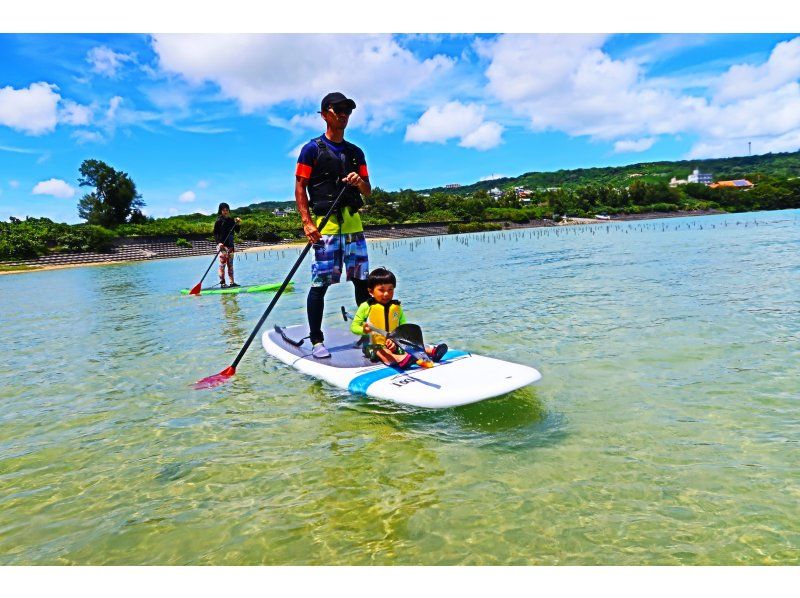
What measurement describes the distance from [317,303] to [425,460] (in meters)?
3.29

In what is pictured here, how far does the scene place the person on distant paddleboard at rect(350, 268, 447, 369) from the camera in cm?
634

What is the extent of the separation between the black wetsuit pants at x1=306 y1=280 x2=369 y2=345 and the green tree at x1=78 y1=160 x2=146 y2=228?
8390 centimetres

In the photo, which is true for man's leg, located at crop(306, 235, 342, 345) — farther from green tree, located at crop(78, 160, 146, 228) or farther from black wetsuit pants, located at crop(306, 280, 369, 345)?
green tree, located at crop(78, 160, 146, 228)

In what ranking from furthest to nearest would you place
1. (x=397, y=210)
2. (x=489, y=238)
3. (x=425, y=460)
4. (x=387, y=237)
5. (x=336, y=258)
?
(x=397, y=210)
(x=387, y=237)
(x=489, y=238)
(x=336, y=258)
(x=425, y=460)

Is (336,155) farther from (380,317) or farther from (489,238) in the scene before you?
(489,238)

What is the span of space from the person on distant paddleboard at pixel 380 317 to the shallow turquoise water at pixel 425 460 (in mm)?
716

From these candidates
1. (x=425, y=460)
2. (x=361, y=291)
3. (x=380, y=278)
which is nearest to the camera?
(x=425, y=460)

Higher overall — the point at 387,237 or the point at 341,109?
the point at 341,109

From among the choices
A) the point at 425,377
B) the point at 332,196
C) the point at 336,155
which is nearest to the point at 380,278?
the point at 332,196

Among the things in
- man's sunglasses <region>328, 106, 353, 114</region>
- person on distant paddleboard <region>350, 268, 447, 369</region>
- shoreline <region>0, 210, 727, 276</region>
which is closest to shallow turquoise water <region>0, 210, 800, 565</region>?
person on distant paddleboard <region>350, 268, 447, 369</region>

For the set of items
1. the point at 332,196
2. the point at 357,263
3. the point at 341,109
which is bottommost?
the point at 357,263

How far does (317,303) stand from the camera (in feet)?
23.3

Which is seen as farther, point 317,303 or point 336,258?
point 317,303
